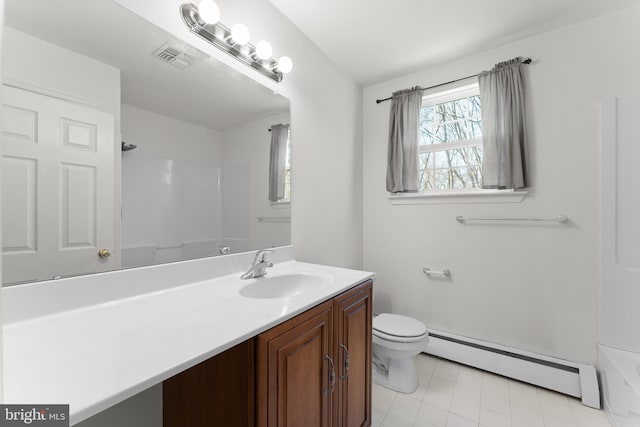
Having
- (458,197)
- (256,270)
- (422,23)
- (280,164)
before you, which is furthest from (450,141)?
(256,270)

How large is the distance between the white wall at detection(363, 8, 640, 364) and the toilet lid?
496 mm

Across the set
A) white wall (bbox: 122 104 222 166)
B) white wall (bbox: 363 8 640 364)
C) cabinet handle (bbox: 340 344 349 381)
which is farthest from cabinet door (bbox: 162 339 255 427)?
white wall (bbox: 363 8 640 364)

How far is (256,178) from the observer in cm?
158

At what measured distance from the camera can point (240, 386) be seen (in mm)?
794

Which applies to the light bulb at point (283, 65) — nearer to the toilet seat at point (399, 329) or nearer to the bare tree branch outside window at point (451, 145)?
the bare tree branch outside window at point (451, 145)

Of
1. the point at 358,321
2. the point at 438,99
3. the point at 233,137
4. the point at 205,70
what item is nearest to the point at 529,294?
the point at 358,321

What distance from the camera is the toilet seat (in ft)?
5.57

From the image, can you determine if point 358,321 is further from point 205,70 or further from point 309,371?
point 205,70

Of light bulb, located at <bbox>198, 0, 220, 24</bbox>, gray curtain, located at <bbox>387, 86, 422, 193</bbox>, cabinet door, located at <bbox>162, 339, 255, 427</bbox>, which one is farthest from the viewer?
gray curtain, located at <bbox>387, 86, 422, 193</bbox>

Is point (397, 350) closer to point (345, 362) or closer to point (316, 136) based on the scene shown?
point (345, 362)

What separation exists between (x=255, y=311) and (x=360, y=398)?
843 mm

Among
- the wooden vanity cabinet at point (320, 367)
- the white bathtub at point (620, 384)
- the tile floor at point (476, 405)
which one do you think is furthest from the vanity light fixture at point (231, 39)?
the white bathtub at point (620, 384)

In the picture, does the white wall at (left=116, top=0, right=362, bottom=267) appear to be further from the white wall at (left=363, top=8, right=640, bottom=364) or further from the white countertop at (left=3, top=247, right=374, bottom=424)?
the white countertop at (left=3, top=247, right=374, bottom=424)

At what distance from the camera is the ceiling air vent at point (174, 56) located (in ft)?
3.69
